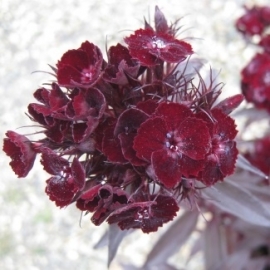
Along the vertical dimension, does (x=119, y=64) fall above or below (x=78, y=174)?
above

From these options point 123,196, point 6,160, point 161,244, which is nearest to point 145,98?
point 123,196

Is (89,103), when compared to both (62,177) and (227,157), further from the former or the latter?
(227,157)

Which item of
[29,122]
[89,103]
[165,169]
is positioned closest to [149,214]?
[165,169]

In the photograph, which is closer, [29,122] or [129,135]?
[129,135]

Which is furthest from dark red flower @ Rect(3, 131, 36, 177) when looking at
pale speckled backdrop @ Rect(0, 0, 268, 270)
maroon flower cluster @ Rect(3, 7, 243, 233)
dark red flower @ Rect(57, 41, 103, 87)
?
pale speckled backdrop @ Rect(0, 0, 268, 270)

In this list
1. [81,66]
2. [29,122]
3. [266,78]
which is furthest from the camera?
[29,122]

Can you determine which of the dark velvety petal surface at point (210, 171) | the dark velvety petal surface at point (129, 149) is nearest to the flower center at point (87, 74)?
the dark velvety petal surface at point (129, 149)

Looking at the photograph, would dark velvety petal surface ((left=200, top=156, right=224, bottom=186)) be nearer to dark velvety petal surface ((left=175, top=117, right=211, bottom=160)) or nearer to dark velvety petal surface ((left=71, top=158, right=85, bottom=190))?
dark velvety petal surface ((left=175, top=117, right=211, bottom=160))
